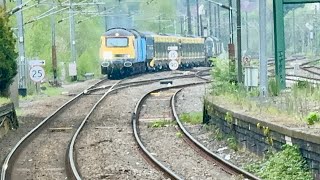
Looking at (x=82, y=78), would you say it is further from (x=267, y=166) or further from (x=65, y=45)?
(x=267, y=166)

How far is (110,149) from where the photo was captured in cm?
2078

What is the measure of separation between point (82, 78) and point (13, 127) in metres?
36.9

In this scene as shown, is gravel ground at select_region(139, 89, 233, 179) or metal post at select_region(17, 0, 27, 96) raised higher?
metal post at select_region(17, 0, 27, 96)

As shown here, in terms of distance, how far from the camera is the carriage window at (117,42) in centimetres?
5901

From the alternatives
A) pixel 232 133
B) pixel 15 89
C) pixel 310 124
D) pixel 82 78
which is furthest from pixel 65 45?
pixel 310 124

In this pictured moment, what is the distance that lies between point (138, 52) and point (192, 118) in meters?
33.3

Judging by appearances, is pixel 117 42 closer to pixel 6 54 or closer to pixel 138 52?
pixel 138 52

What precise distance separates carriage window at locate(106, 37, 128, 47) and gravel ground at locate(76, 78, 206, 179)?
25.3 meters

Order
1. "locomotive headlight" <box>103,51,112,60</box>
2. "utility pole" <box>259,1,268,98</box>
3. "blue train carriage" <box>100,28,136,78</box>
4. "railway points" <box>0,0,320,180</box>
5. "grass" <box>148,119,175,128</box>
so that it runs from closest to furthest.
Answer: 1. "railway points" <box>0,0,320,180</box>
2. "utility pole" <box>259,1,268,98</box>
3. "grass" <box>148,119,175,128</box>
4. "blue train carriage" <box>100,28,136,78</box>
5. "locomotive headlight" <box>103,51,112,60</box>

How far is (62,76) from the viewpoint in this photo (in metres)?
61.8

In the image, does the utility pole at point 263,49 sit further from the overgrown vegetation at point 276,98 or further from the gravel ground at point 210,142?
the gravel ground at point 210,142

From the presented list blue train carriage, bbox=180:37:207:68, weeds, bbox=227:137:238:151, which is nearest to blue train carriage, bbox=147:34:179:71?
blue train carriage, bbox=180:37:207:68

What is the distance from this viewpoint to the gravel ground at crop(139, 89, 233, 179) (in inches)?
640

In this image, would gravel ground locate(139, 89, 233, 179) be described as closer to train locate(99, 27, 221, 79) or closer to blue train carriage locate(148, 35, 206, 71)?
train locate(99, 27, 221, 79)
